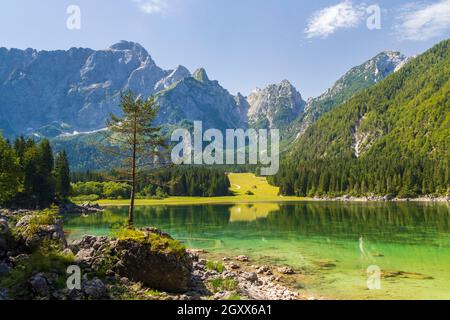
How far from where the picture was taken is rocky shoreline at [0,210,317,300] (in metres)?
22.2

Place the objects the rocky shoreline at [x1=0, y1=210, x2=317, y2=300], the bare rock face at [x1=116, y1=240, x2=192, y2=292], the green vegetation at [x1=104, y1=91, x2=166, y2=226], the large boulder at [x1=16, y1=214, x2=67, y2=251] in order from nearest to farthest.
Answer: the rocky shoreline at [x1=0, y1=210, x2=317, y2=300] < the bare rock face at [x1=116, y1=240, x2=192, y2=292] < the large boulder at [x1=16, y1=214, x2=67, y2=251] < the green vegetation at [x1=104, y1=91, x2=166, y2=226]

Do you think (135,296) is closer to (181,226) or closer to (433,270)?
(433,270)

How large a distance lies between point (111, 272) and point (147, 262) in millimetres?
2569

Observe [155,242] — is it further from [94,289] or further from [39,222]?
[39,222]

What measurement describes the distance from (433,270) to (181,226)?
192 ft

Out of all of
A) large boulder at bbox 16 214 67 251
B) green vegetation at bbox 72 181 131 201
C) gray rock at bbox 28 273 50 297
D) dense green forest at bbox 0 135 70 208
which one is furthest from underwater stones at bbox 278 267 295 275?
green vegetation at bbox 72 181 131 201

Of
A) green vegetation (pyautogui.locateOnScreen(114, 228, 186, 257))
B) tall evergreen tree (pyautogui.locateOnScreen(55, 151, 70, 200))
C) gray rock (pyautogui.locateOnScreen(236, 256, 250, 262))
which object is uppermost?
tall evergreen tree (pyautogui.locateOnScreen(55, 151, 70, 200))

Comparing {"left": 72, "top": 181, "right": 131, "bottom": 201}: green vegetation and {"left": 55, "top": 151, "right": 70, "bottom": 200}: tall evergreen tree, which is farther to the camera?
{"left": 72, "top": 181, "right": 131, "bottom": 201}: green vegetation

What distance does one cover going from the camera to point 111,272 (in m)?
26.2

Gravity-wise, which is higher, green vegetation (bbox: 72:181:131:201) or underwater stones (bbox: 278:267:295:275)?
green vegetation (bbox: 72:181:131:201)

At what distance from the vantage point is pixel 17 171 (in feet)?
191

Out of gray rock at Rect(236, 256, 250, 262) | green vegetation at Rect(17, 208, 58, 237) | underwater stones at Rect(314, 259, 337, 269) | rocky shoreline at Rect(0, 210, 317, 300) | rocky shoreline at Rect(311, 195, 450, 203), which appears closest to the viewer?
rocky shoreline at Rect(0, 210, 317, 300)

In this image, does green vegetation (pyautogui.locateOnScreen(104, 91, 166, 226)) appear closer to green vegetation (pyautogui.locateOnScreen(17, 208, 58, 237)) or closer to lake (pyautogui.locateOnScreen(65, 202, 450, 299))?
lake (pyautogui.locateOnScreen(65, 202, 450, 299))
